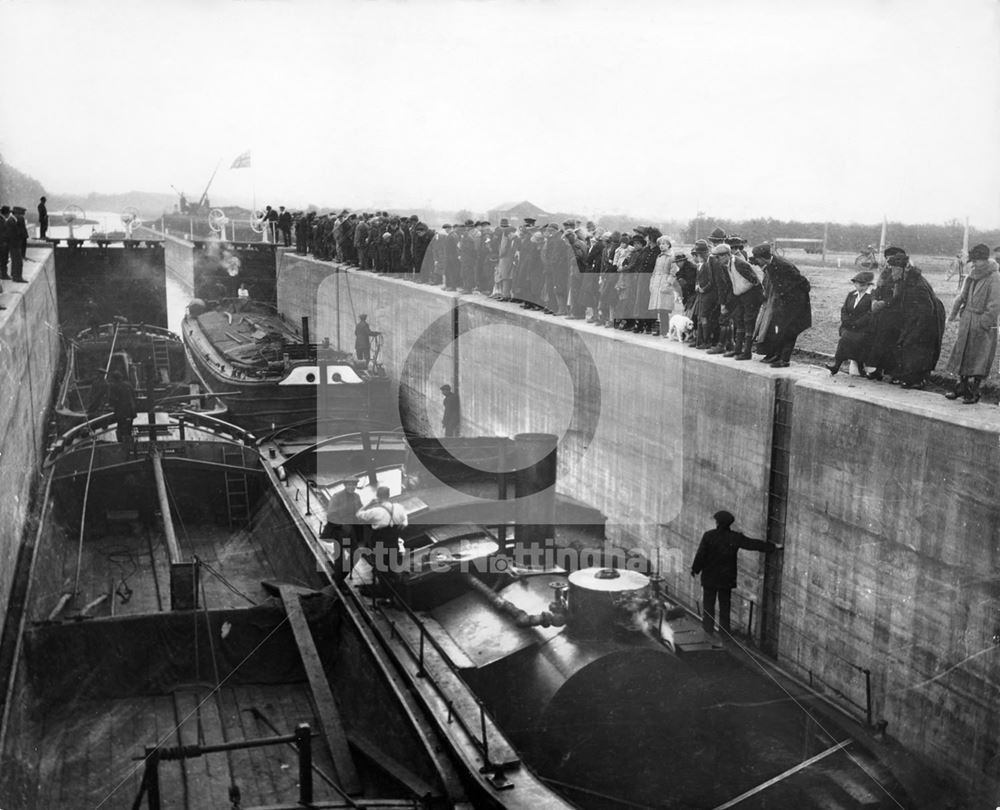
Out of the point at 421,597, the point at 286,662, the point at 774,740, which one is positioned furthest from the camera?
the point at 286,662

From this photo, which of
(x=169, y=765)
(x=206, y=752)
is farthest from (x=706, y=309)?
(x=206, y=752)

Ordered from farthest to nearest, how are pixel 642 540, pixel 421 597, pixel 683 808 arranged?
1. pixel 642 540
2. pixel 421 597
3. pixel 683 808

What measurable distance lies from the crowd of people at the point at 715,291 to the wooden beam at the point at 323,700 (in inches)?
232

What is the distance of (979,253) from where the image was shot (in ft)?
28.3

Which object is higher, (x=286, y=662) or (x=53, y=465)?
(x=53, y=465)

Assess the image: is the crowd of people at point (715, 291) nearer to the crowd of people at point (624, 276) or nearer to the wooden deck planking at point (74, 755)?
the crowd of people at point (624, 276)

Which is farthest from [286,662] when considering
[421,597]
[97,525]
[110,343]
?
[110,343]

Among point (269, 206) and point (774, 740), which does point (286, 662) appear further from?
point (269, 206)

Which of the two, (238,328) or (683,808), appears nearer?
(683,808)

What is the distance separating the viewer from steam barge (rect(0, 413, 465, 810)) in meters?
7.85

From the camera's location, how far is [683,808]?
700cm

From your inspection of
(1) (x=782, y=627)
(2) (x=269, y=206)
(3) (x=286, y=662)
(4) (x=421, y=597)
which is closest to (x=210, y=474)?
(3) (x=286, y=662)

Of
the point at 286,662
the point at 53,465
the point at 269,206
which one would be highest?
the point at 269,206

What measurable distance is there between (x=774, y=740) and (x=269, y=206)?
109 ft
